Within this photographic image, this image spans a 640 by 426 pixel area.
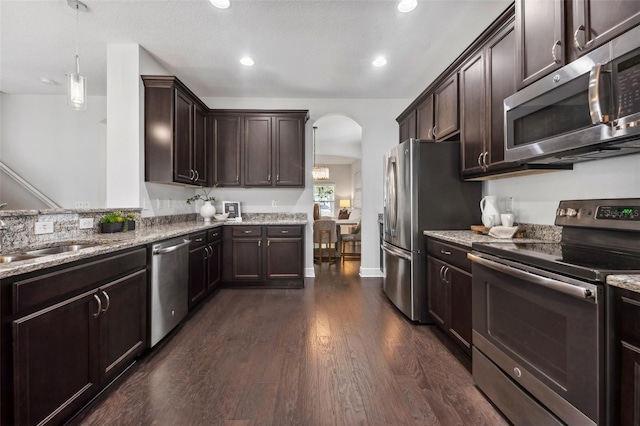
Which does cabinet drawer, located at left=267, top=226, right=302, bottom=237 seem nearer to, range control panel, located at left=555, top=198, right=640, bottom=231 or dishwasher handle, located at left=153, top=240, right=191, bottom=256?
dishwasher handle, located at left=153, top=240, right=191, bottom=256

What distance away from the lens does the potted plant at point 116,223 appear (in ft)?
8.22

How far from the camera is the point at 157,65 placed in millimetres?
3459

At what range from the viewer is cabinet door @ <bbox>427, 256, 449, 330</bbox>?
2.42 m

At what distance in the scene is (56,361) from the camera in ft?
4.53

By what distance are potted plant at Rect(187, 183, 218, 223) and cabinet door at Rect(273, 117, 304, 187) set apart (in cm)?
100

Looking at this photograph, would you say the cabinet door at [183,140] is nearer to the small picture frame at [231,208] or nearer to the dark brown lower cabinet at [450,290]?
the small picture frame at [231,208]

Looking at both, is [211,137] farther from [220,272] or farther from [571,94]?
[571,94]

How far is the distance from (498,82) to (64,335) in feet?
10.2

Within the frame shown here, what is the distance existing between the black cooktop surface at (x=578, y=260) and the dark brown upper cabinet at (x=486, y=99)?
0.77 m

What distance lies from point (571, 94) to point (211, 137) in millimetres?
4070

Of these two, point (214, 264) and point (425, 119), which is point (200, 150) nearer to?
point (214, 264)

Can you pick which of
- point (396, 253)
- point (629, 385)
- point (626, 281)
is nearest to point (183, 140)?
point (396, 253)

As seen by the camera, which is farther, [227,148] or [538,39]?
[227,148]

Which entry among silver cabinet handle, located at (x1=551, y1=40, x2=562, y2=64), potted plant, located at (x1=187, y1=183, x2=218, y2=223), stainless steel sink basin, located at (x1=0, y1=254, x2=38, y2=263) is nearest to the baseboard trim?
potted plant, located at (x1=187, y1=183, x2=218, y2=223)
